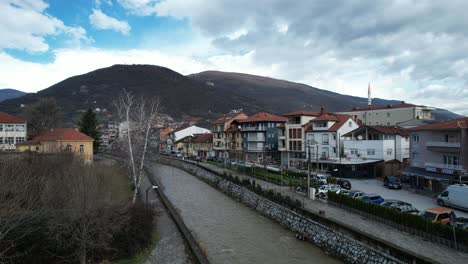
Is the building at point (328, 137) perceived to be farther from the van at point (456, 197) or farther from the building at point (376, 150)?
the van at point (456, 197)

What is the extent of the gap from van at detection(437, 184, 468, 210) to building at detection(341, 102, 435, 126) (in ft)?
154

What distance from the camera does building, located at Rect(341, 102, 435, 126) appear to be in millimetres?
73000

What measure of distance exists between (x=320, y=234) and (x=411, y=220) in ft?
16.7

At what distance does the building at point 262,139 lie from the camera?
63750mm

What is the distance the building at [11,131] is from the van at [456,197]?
51888 mm

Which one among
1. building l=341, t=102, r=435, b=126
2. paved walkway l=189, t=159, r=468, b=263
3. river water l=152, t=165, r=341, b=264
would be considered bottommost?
river water l=152, t=165, r=341, b=264

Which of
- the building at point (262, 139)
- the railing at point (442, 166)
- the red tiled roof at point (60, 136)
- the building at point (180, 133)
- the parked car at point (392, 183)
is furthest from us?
the building at point (180, 133)

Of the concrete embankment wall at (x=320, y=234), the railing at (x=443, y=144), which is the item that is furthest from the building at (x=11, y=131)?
the railing at (x=443, y=144)

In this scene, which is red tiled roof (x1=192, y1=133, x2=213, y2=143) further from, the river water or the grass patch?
the grass patch

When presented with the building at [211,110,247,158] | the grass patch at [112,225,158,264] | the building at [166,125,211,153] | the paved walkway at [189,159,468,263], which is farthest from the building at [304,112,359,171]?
the building at [166,125,211,153]

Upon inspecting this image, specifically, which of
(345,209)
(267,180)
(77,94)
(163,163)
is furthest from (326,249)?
(77,94)

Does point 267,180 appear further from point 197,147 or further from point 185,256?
point 197,147

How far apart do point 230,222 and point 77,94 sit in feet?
558

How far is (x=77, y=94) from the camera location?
575 ft
